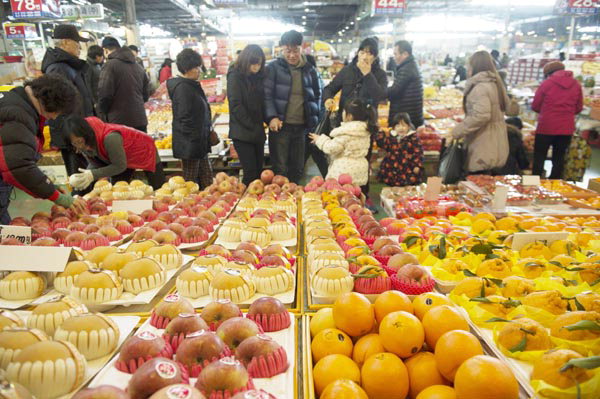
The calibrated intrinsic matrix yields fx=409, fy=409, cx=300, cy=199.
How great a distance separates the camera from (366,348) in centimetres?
133

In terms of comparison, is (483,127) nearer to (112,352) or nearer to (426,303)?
(426,303)

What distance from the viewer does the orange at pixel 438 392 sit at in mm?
1125

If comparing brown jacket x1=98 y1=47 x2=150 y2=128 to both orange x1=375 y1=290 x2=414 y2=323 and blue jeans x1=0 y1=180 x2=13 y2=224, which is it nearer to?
blue jeans x1=0 y1=180 x2=13 y2=224

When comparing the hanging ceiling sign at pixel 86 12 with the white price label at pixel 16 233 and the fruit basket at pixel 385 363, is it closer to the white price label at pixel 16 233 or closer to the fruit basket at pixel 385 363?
the white price label at pixel 16 233

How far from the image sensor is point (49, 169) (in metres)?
6.24

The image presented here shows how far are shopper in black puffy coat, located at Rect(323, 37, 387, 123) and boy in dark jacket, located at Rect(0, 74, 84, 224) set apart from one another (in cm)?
295

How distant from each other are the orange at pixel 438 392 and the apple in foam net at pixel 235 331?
0.52 metres

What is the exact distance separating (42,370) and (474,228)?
7.62 feet

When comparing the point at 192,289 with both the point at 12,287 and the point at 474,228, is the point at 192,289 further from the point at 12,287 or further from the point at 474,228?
the point at 474,228

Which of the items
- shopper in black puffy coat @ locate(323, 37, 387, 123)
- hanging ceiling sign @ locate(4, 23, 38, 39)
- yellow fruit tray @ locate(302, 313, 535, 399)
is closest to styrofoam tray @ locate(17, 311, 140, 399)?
yellow fruit tray @ locate(302, 313, 535, 399)

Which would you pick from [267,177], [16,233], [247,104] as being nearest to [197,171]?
[247,104]

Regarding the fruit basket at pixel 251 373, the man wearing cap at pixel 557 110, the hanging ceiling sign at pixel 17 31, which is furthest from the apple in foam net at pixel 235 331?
the hanging ceiling sign at pixel 17 31

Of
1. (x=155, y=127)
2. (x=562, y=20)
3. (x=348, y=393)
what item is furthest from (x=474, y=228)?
(x=562, y=20)

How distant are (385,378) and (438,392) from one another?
15cm
